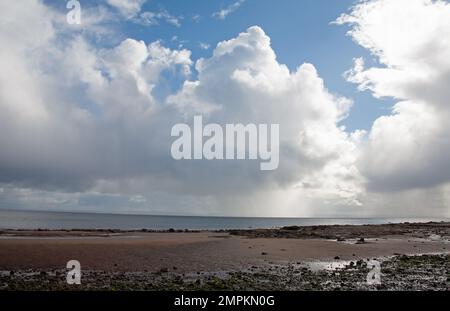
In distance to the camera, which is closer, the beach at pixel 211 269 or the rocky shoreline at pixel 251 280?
the rocky shoreline at pixel 251 280

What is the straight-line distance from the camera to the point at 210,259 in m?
35.3

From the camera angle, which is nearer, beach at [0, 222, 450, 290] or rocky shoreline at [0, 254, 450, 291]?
rocky shoreline at [0, 254, 450, 291]

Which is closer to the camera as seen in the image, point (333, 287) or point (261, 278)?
point (333, 287)

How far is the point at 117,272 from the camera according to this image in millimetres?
27516

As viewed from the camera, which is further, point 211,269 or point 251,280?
point 211,269

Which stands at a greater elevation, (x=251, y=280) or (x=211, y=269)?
(x=251, y=280)
